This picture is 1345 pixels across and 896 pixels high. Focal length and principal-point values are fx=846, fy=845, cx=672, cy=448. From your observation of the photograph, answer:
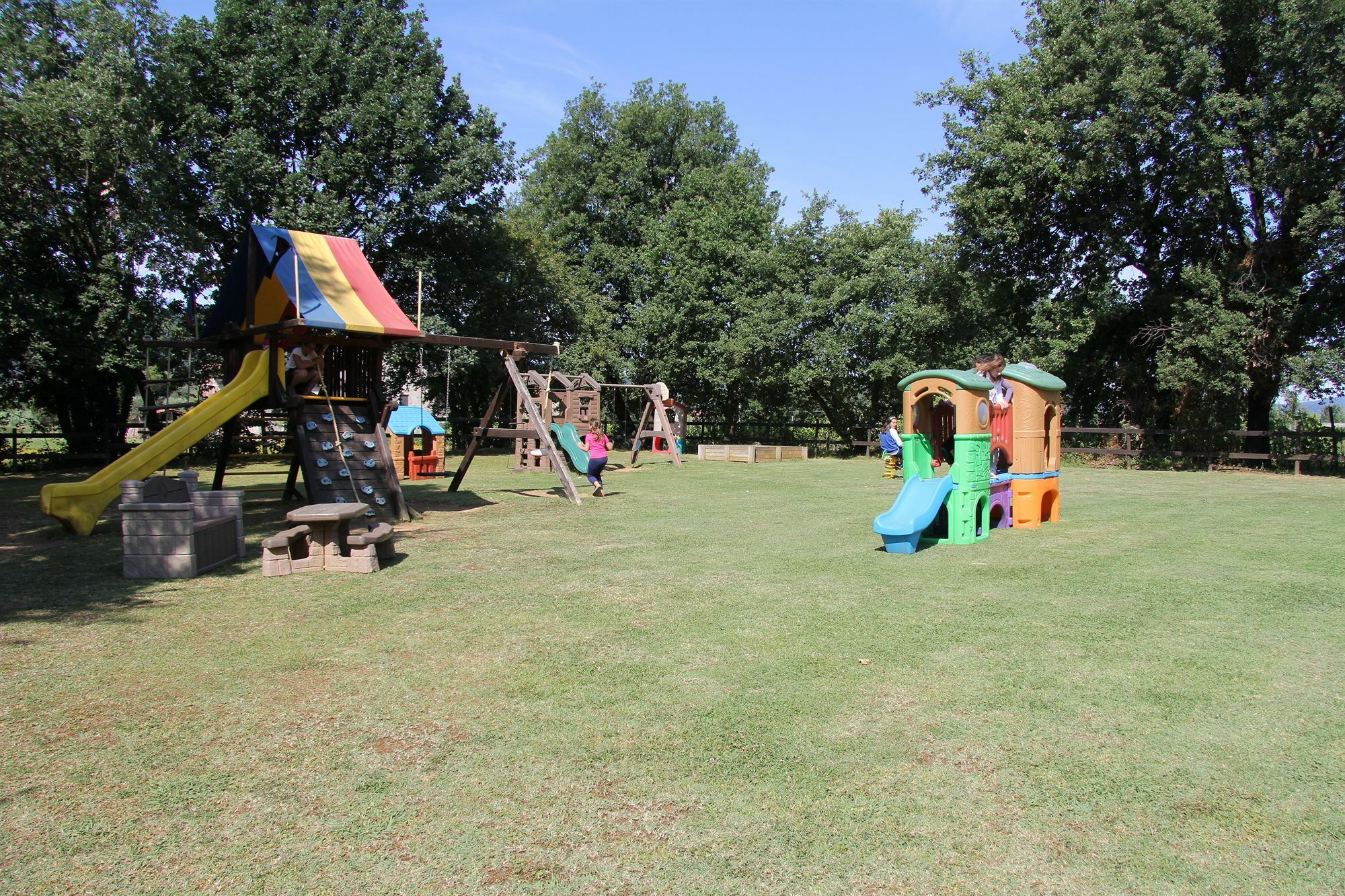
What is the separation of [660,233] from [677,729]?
1331 inches

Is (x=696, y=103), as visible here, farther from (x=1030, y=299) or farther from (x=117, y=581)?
(x=117, y=581)

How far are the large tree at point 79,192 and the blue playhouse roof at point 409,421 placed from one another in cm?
642

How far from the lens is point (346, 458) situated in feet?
38.8

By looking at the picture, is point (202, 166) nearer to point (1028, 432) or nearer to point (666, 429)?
point (666, 429)

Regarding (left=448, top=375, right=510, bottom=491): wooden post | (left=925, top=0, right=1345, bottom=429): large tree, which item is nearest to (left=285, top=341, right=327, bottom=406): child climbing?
(left=448, top=375, right=510, bottom=491): wooden post

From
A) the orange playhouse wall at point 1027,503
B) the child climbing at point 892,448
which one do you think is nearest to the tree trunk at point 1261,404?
the child climbing at point 892,448

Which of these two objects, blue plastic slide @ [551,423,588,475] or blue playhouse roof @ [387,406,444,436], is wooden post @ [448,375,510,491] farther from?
blue playhouse roof @ [387,406,444,436]

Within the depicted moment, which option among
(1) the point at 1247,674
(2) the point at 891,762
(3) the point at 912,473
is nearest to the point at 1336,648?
(1) the point at 1247,674

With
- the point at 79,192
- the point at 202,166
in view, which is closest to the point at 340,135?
the point at 202,166

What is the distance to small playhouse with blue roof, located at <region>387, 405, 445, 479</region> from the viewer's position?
19016 millimetres

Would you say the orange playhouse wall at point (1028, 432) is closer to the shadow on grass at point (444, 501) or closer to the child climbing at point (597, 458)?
the child climbing at point (597, 458)

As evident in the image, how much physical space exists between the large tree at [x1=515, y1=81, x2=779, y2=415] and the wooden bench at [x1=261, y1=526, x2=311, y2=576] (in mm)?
25182

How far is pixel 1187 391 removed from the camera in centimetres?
2641

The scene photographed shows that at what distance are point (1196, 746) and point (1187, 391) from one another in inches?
1039
